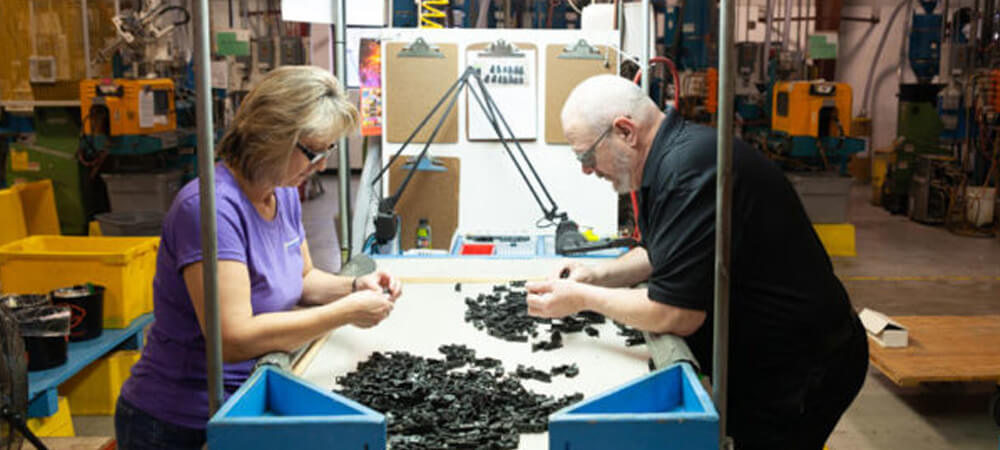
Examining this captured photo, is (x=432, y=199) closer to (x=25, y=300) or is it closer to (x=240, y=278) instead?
(x=25, y=300)

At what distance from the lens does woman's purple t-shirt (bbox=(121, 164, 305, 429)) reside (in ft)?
5.82

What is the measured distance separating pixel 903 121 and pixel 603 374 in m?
9.02

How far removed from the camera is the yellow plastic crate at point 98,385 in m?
4.17

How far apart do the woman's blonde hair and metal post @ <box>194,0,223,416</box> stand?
0.40 metres

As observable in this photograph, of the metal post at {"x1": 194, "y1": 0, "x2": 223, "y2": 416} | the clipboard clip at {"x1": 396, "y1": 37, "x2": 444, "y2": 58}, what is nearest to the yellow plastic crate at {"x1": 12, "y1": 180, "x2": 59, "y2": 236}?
the clipboard clip at {"x1": 396, "y1": 37, "x2": 444, "y2": 58}

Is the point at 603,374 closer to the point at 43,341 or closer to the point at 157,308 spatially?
the point at 157,308

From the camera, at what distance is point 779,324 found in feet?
6.31

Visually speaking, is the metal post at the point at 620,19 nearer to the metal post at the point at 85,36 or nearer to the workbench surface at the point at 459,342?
the workbench surface at the point at 459,342

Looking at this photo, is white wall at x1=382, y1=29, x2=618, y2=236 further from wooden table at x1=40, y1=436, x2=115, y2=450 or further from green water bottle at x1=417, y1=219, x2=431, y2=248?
wooden table at x1=40, y1=436, x2=115, y2=450

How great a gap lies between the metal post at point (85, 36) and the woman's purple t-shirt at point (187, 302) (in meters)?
6.48

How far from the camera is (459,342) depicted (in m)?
2.14

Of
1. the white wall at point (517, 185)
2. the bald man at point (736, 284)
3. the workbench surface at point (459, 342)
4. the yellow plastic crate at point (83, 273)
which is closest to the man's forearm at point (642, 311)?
the bald man at point (736, 284)

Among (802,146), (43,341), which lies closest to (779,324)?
(43,341)

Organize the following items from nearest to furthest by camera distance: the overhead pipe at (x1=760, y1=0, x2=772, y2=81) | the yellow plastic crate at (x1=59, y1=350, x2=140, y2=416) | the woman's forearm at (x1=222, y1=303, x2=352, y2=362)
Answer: the woman's forearm at (x1=222, y1=303, x2=352, y2=362) → the yellow plastic crate at (x1=59, y1=350, x2=140, y2=416) → the overhead pipe at (x1=760, y1=0, x2=772, y2=81)
